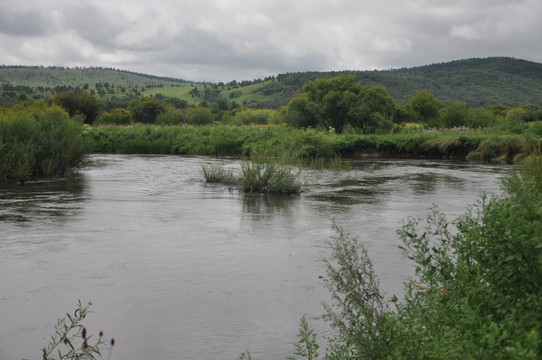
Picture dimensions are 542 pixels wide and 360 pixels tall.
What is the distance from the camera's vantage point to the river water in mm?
6438

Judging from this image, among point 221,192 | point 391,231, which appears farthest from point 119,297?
point 221,192

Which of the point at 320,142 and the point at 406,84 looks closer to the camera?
the point at 320,142

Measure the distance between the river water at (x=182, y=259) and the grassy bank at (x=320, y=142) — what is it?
1449 centimetres

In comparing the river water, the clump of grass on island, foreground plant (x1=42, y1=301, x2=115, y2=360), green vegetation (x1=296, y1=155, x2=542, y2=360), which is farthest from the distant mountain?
green vegetation (x1=296, y1=155, x2=542, y2=360)

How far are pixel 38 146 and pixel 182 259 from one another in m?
12.0

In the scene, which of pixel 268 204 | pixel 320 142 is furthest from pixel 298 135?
pixel 268 204

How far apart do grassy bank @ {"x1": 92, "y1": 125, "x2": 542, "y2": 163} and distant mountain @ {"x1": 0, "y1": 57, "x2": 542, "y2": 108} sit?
195 feet

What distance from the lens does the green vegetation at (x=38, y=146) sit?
726 inches

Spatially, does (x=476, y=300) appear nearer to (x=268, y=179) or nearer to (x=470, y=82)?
(x=268, y=179)

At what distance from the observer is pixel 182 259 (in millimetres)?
9617

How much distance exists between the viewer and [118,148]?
38.9 meters

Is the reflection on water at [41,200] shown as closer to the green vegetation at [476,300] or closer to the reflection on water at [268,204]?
the reflection on water at [268,204]

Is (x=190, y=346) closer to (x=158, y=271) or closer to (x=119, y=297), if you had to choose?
(x=119, y=297)

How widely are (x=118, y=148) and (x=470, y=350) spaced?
123 feet
